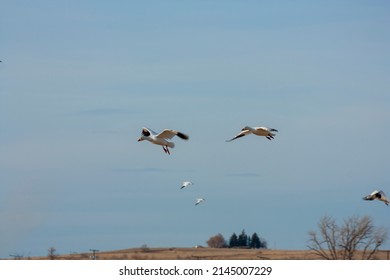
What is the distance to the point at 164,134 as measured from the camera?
43.8 metres

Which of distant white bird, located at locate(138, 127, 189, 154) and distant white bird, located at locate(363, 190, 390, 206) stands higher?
distant white bird, located at locate(138, 127, 189, 154)

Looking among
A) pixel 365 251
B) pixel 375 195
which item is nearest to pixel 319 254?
pixel 365 251

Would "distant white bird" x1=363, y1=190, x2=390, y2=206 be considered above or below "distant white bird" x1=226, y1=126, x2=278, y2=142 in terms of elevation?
below

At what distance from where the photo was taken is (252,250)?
265 feet

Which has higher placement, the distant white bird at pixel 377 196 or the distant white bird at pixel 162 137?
the distant white bird at pixel 162 137

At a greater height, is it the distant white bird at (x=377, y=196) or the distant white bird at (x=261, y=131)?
the distant white bird at (x=261, y=131)
